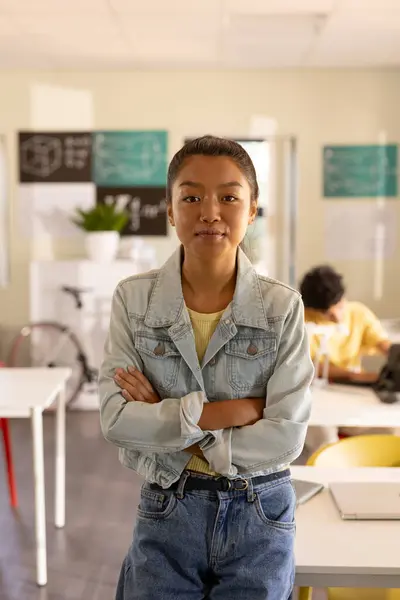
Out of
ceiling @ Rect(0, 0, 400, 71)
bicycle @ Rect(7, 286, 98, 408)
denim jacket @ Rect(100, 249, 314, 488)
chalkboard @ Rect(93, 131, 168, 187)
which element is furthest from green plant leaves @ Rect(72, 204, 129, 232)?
denim jacket @ Rect(100, 249, 314, 488)

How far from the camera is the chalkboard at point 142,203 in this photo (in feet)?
19.8

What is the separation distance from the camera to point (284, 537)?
1314mm

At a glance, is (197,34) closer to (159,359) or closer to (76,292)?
(76,292)

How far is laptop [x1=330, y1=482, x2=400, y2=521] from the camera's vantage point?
65.6 inches

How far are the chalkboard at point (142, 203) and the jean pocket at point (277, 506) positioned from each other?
4800mm

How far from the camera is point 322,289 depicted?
3572 millimetres

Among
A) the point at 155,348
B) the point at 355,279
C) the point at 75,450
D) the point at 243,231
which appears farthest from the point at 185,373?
the point at 355,279

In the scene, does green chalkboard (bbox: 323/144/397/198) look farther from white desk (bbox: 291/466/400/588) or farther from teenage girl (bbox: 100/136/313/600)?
teenage girl (bbox: 100/136/313/600)

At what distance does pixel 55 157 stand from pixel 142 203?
2.68ft

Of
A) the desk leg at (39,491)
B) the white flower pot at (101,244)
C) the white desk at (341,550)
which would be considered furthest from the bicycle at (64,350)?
the white desk at (341,550)

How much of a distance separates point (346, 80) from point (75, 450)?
3633 millimetres

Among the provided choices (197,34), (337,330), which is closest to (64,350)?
(197,34)

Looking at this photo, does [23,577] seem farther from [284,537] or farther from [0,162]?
[0,162]

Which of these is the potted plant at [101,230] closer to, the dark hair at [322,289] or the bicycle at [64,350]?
the bicycle at [64,350]
